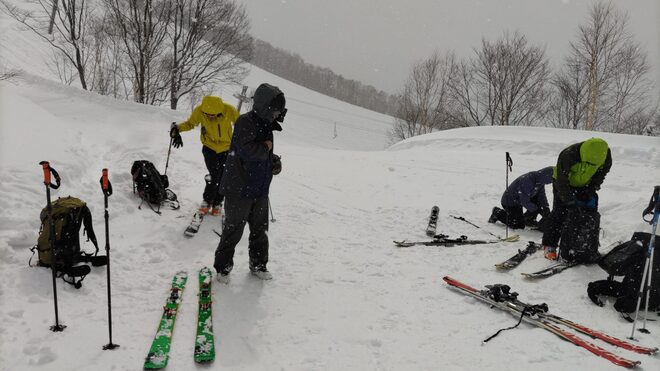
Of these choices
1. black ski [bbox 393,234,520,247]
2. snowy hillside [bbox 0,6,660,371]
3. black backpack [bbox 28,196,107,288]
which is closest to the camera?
snowy hillside [bbox 0,6,660,371]

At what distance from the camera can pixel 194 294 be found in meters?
4.32

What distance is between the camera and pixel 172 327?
362 centimetres

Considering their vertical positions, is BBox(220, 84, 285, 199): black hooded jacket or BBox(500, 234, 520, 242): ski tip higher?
BBox(220, 84, 285, 199): black hooded jacket

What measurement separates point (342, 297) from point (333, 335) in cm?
78

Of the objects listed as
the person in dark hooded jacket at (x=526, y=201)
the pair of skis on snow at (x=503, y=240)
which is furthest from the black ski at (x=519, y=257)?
the person in dark hooded jacket at (x=526, y=201)

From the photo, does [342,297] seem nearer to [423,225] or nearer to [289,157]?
[423,225]

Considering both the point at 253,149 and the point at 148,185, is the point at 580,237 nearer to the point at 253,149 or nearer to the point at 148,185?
the point at 253,149

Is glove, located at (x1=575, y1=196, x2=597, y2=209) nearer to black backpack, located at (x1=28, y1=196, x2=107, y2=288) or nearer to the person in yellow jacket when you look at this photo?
the person in yellow jacket

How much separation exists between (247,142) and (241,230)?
0.99m

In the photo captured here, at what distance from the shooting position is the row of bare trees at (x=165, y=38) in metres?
17.0

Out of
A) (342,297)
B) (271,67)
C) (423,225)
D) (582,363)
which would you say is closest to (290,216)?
(423,225)

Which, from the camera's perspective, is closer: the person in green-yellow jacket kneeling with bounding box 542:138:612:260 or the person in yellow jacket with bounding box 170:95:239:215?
the person in green-yellow jacket kneeling with bounding box 542:138:612:260

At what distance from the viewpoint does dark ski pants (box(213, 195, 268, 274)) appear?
4.45 meters

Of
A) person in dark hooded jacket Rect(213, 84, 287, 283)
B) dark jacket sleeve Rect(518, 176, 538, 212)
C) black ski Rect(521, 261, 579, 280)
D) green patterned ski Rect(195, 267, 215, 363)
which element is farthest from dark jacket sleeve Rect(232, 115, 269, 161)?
dark jacket sleeve Rect(518, 176, 538, 212)
